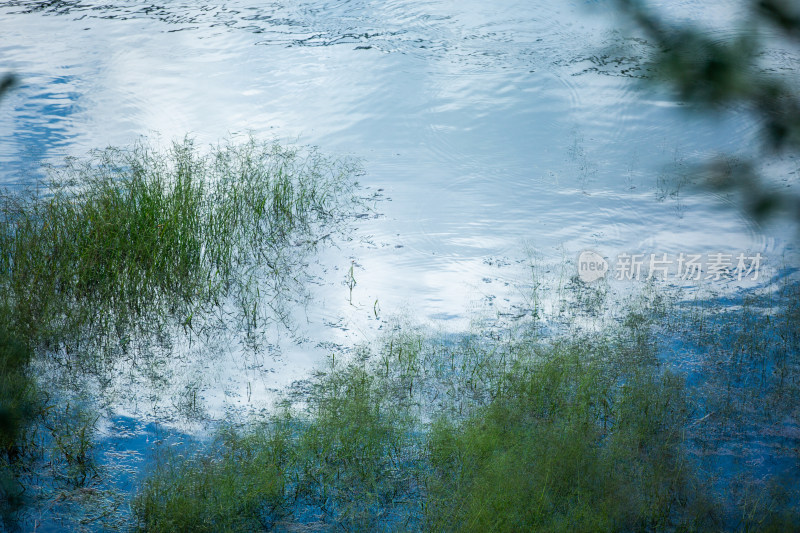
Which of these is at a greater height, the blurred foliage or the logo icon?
the blurred foliage

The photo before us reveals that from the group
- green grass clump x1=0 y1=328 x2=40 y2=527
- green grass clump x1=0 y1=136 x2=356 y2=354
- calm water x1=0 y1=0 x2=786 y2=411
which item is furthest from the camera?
calm water x1=0 y1=0 x2=786 y2=411

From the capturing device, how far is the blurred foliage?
1387 mm

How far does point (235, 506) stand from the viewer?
10.7 ft

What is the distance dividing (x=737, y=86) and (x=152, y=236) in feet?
14.8

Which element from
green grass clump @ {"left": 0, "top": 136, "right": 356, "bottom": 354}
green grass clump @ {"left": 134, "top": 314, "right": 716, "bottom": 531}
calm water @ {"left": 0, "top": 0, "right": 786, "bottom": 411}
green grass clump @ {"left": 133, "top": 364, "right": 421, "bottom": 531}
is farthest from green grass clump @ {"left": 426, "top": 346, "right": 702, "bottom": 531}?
green grass clump @ {"left": 0, "top": 136, "right": 356, "bottom": 354}

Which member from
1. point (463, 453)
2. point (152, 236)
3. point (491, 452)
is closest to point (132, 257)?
point (152, 236)

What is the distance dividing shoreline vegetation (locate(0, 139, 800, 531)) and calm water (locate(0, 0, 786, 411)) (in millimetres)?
459

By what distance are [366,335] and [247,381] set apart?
32.1 inches

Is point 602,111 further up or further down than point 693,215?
further up

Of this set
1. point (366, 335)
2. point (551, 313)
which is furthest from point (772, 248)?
point (366, 335)

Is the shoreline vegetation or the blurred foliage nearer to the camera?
the blurred foliage

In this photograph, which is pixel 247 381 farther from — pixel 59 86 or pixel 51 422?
pixel 59 86

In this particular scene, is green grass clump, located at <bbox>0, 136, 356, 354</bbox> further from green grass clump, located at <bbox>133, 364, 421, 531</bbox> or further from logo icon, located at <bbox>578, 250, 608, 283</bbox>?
logo icon, located at <bbox>578, 250, 608, 283</bbox>

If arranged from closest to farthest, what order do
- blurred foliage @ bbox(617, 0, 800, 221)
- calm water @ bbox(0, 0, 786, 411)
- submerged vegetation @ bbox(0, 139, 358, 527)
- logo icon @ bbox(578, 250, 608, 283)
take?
blurred foliage @ bbox(617, 0, 800, 221)
submerged vegetation @ bbox(0, 139, 358, 527)
logo icon @ bbox(578, 250, 608, 283)
calm water @ bbox(0, 0, 786, 411)
